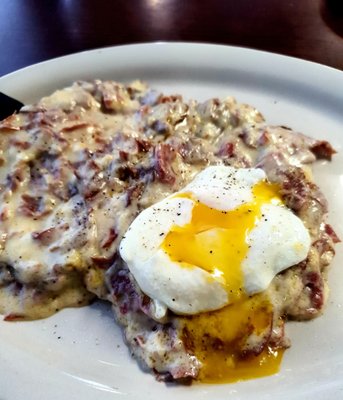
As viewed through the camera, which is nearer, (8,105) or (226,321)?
(226,321)

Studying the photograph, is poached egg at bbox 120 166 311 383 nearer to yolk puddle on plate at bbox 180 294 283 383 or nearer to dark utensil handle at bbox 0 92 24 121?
yolk puddle on plate at bbox 180 294 283 383

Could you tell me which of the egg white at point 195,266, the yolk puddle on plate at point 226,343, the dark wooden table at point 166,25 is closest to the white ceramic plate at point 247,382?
the yolk puddle on plate at point 226,343

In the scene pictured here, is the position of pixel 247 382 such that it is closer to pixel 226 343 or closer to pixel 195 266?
pixel 226 343

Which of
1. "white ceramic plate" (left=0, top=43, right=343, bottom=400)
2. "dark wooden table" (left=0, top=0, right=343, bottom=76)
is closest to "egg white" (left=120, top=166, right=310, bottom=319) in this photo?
"white ceramic plate" (left=0, top=43, right=343, bottom=400)

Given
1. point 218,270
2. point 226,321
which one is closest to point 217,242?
point 218,270

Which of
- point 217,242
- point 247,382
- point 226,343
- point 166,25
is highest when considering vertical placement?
point 217,242

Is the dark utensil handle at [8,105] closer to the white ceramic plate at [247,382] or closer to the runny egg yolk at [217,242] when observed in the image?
the white ceramic plate at [247,382]
